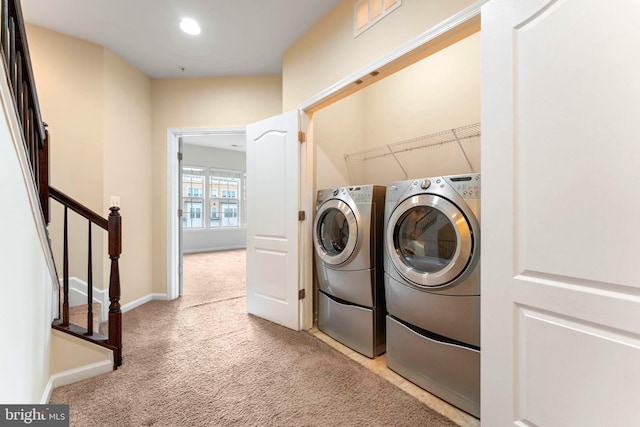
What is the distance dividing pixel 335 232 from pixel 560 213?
1566mm

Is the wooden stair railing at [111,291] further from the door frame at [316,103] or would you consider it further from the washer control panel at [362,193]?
the washer control panel at [362,193]

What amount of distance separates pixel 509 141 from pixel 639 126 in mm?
325

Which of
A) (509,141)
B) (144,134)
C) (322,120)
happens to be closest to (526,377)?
(509,141)

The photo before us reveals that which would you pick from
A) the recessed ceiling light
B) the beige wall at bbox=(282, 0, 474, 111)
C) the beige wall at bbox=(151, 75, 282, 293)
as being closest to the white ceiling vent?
the beige wall at bbox=(282, 0, 474, 111)

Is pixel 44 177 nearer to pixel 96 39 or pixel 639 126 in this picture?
pixel 96 39

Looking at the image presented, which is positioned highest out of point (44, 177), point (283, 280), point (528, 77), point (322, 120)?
point (322, 120)

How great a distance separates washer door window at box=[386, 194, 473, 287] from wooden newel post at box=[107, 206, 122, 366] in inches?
69.2

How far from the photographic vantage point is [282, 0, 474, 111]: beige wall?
58.6 inches

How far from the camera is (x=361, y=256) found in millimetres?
2021

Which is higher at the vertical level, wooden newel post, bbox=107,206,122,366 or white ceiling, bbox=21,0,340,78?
white ceiling, bbox=21,0,340,78

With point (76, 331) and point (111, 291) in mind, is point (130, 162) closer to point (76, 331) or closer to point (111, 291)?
point (111, 291)

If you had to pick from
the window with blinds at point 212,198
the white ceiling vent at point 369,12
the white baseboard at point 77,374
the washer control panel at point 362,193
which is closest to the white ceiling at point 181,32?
the white ceiling vent at point 369,12

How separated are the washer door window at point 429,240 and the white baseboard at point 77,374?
1.96 metres

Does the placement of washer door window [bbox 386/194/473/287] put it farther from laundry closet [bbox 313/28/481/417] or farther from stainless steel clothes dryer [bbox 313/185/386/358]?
stainless steel clothes dryer [bbox 313/185/386/358]
